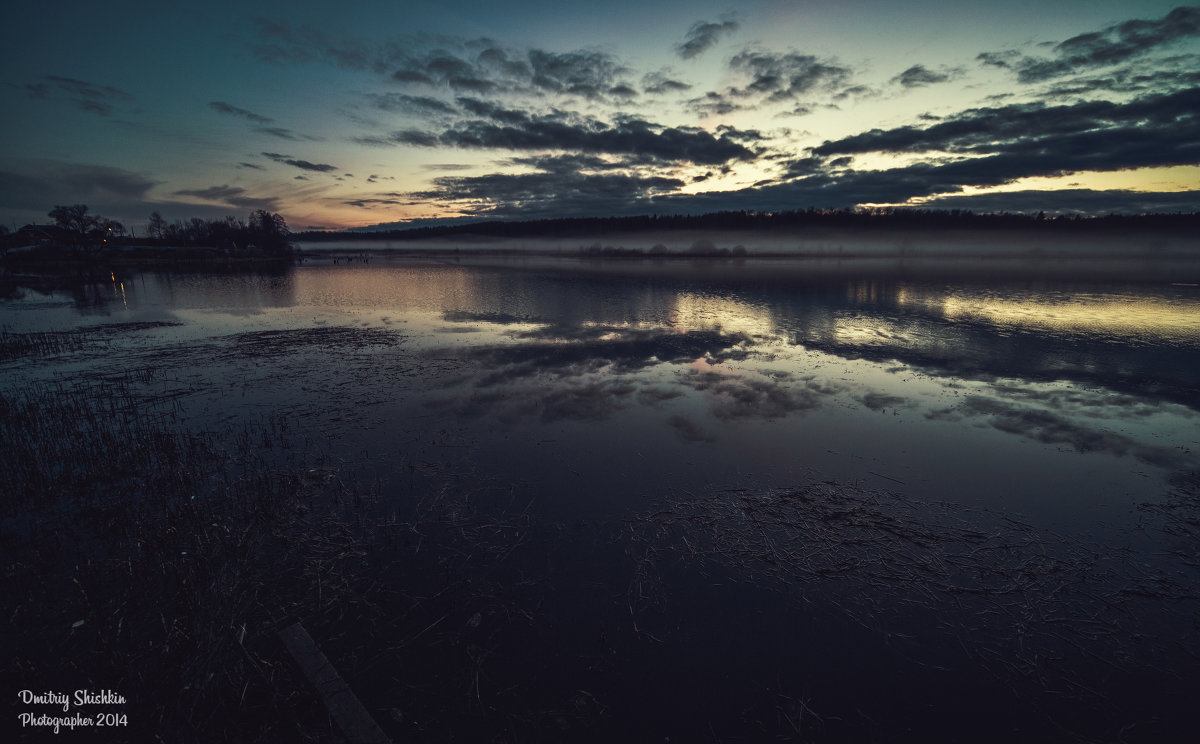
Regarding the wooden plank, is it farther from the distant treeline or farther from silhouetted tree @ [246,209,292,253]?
silhouetted tree @ [246,209,292,253]

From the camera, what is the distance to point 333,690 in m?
5.62

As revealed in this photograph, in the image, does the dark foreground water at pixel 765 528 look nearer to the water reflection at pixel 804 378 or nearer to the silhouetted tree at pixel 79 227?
the water reflection at pixel 804 378

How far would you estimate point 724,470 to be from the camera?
11.6 metres

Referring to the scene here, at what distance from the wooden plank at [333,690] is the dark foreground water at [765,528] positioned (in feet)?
1.13

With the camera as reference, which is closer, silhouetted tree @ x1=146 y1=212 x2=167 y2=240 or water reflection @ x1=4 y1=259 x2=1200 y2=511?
water reflection @ x1=4 y1=259 x2=1200 y2=511

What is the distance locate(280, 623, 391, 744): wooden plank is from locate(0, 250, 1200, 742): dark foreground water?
1.13 feet

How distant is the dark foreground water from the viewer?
586cm

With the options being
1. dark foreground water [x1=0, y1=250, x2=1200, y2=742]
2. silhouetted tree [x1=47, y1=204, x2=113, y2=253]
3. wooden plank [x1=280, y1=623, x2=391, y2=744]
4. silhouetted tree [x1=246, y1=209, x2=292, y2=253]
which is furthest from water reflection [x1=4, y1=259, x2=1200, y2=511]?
silhouetted tree [x1=246, y1=209, x2=292, y2=253]

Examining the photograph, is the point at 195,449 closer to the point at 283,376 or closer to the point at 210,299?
the point at 283,376

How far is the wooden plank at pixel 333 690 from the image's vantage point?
202 inches

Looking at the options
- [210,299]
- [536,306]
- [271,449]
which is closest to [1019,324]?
[536,306]

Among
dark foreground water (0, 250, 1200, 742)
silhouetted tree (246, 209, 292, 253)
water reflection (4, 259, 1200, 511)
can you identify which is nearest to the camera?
dark foreground water (0, 250, 1200, 742)

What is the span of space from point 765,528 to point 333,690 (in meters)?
7.77

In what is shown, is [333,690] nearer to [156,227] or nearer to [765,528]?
[765,528]
